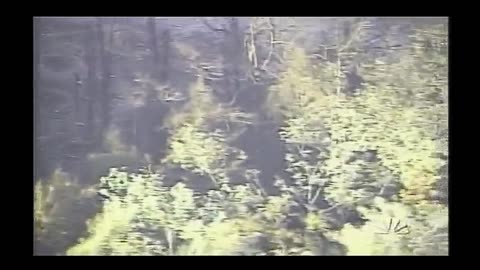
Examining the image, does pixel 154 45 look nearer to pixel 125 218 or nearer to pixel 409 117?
pixel 125 218

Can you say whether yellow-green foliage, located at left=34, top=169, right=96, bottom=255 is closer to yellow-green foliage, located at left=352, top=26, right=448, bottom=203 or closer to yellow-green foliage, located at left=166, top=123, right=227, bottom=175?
yellow-green foliage, located at left=166, top=123, right=227, bottom=175

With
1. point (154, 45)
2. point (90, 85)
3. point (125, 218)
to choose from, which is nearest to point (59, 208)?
point (125, 218)

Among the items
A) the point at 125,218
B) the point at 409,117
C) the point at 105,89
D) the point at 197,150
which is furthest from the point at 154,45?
the point at 409,117

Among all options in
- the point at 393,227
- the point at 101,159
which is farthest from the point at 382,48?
the point at 101,159

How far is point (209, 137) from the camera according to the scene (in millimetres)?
1606

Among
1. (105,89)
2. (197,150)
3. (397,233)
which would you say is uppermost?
(105,89)

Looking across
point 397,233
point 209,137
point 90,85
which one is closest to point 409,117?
point 397,233

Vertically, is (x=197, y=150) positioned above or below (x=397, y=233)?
above

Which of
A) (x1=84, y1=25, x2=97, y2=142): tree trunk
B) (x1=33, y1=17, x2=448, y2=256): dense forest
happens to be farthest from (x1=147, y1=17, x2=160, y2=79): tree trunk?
(x1=84, y1=25, x2=97, y2=142): tree trunk

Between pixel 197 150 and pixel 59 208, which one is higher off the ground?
pixel 197 150

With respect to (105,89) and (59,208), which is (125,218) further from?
(105,89)

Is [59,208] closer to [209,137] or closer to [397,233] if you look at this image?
[209,137]

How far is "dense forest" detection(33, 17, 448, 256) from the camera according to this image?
1.60m
